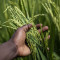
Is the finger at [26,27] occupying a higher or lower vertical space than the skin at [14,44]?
higher

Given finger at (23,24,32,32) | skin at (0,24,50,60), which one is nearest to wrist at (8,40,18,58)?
skin at (0,24,50,60)

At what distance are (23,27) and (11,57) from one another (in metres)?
0.24

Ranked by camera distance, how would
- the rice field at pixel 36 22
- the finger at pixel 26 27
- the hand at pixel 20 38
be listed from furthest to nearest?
1. the hand at pixel 20 38
2. the finger at pixel 26 27
3. the rice field at pixel 36 22

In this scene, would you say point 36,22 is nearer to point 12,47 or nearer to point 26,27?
point 26,27

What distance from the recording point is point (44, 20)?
46.6 inches

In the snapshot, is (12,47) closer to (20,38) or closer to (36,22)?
(20,38)

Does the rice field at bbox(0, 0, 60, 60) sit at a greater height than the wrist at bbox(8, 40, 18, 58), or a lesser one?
greater

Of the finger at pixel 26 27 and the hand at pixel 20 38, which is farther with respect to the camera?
the hand at pixel 20 38

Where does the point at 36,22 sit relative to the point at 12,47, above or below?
above

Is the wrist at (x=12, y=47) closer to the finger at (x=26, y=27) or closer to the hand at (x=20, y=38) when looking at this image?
the hand at (x=20, y=38)

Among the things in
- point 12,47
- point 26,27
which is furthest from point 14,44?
point 26,27

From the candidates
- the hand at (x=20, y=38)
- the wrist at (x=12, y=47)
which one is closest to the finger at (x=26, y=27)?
the hand at (x=20, y=38)

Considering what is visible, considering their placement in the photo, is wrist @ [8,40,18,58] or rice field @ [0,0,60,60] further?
wrist @ [8,40,18,58]

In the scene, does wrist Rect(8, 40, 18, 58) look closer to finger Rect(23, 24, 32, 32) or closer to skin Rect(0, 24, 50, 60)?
skin Rect(0, 24, 50, 60)
